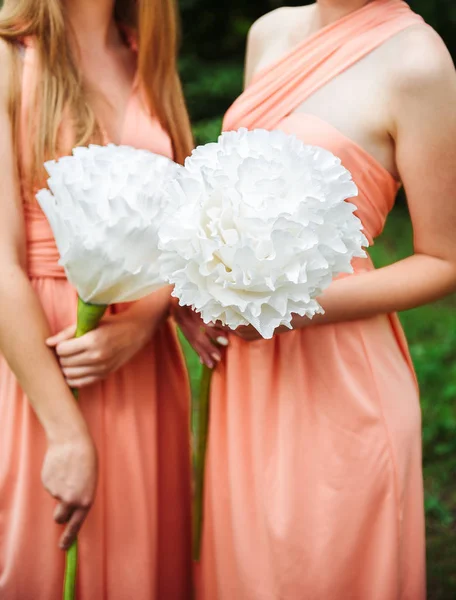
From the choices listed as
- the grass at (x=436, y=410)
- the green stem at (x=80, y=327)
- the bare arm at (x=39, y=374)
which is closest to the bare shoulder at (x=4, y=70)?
the bare arm at (x=39, y=374)

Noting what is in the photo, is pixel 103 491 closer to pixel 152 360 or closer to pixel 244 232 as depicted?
pixel 152 360

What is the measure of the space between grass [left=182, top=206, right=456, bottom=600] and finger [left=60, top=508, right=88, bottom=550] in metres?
2.05

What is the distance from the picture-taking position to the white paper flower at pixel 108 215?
1277mm

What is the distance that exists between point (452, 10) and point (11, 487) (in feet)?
18.9

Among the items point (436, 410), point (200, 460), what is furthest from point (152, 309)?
point (436, 410)

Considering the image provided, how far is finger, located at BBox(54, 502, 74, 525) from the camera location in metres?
1.55

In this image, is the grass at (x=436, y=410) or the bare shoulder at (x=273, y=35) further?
the grass at (x=436, y=410)

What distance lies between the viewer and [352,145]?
61.9 inches

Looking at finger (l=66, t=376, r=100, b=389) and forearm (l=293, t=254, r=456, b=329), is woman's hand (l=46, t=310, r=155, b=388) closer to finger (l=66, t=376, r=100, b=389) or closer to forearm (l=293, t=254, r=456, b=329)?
Result: finger (l=66, t=376, r=100, b=389)

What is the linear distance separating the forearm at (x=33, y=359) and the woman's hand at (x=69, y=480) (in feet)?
0.10

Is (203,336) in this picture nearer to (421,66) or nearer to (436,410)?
(421,66)

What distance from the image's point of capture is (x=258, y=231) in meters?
1.11

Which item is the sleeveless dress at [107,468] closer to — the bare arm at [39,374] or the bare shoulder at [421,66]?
the bare arm at [39,374]

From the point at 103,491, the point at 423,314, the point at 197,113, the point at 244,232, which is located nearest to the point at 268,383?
the point at 103,491
